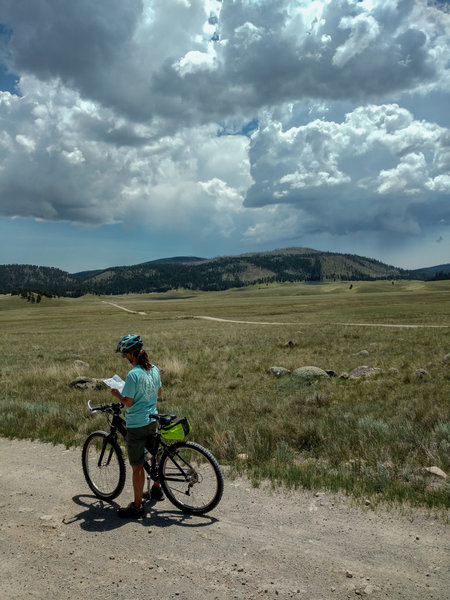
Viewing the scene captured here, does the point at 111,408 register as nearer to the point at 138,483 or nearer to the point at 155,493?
the point at 138,483

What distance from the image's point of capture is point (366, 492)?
612 centimetres

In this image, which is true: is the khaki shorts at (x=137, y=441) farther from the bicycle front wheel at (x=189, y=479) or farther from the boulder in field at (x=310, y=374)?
the boulder in field at (x=310, y=374)

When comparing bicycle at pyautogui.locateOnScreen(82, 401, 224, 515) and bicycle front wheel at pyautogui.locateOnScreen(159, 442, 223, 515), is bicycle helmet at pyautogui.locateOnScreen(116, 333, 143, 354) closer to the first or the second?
bicycle at pyautogui.locateOnScreen(82, 401, 224, 515)

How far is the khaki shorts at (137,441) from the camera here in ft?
19.1

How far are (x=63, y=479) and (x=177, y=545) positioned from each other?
10.4 ft

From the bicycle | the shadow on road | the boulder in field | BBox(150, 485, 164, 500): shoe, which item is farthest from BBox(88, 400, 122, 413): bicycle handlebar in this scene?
the boulder in field

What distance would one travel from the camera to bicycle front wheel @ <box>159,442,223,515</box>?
18.9 ft

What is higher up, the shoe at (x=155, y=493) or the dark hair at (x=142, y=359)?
the dark hair at (x=142, y=359)

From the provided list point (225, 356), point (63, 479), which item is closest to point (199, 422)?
point (63, 479)

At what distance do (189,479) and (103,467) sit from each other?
1.66 meters

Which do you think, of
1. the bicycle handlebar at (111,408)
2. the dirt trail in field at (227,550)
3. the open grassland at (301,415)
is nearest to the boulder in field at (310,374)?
the open grassland at (301,415)

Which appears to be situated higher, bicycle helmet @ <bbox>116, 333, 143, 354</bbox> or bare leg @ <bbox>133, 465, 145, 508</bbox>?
bicycle helmet @ <bbox>116, 333, 143, 354</bbox>

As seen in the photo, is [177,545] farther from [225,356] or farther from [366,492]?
[225,356]

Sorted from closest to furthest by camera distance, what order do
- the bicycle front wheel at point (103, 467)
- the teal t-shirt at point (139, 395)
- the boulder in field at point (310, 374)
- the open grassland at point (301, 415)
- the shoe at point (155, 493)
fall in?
the teal t-shirt at point (139, 395)
the shoe at point (155, 493)
the bicycle front wheel at point (103, 467)
the open grassland at point (301, 415)
the boulder in field at point (310, 374)
